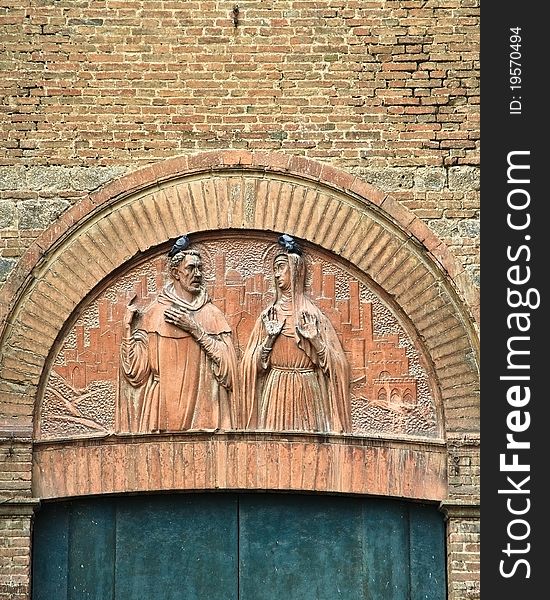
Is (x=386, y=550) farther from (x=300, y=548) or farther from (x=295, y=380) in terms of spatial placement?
(x=295, y=380)

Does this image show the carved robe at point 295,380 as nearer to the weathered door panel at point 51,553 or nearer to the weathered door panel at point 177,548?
the weathered door panel at point 177,548

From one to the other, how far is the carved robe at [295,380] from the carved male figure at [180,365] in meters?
0.17

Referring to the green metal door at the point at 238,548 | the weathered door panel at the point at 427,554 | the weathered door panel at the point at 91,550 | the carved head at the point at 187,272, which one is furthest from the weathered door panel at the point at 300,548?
the carved head at the point at 187,272


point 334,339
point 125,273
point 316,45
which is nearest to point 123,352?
point 125,273

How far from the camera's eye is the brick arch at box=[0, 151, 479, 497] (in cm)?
1027

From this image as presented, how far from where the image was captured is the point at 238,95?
Result: 10523mm

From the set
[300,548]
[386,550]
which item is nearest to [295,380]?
[300,548]

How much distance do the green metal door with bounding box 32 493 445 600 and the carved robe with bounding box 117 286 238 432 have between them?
56 centimetres

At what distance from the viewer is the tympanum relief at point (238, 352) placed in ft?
33.7

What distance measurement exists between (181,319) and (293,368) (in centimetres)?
87

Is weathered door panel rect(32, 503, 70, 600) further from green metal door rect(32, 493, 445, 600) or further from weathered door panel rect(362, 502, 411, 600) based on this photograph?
weathered door panel rect(362, 502, 411, 600)

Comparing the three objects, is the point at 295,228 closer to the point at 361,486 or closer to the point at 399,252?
the point at 399,252

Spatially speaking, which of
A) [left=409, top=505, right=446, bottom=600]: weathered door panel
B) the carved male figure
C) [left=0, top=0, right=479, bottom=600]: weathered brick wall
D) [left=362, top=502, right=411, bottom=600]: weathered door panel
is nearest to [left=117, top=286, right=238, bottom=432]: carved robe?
the carved male figure

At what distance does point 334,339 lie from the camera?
10375 mm
